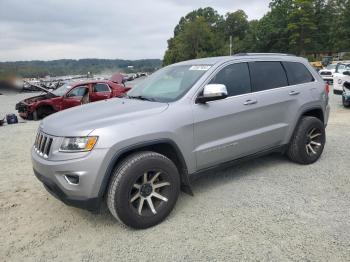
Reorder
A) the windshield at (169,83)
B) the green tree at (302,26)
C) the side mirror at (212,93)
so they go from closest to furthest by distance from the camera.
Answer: the side mirror at (212,93), the windshield at (169,83), the green tree at (302,26)

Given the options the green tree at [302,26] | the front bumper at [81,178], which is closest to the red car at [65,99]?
the front bumper at [81,178]

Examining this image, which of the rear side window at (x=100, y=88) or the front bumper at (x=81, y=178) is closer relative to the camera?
the front bumper at (x=81, y=178)

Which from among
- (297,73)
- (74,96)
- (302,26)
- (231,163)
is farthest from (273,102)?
(302,26)

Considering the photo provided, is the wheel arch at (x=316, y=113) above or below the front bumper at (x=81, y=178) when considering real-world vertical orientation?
above

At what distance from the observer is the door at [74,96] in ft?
40.3

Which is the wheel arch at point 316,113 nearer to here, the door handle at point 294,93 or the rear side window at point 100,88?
the door handle at point 294,93

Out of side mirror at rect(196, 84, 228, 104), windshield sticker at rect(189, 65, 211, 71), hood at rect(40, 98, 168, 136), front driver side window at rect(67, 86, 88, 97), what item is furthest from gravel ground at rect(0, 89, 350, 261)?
front driver side window at rect(67, 86, 88, 97)

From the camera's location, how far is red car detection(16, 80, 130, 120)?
12.3 m

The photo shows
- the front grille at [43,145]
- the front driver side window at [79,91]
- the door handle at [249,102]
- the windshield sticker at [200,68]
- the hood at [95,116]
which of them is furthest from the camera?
the front driver side window at [79,91]

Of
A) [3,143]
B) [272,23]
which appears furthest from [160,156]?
[272,23]

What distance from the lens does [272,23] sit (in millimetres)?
59469

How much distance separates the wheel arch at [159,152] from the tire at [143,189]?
2.7 inches

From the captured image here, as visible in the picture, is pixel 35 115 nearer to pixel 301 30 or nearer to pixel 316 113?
pixel 316 113

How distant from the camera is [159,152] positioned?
373 cm
